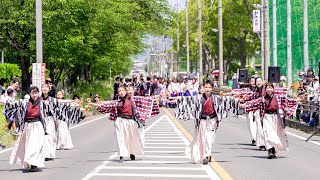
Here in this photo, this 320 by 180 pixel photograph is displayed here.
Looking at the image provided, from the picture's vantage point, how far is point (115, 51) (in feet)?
161

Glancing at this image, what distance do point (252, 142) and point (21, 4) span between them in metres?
17.4

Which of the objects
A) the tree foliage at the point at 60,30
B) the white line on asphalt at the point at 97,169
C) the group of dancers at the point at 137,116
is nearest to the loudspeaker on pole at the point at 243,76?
the tree foliage at the point at 60,30

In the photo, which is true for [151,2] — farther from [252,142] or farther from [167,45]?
[167,45]

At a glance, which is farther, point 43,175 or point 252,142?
point 252,142

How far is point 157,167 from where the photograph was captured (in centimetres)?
1401

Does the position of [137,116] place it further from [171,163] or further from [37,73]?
[37,73]

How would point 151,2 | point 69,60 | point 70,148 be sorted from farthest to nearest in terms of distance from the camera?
1. point 151,2
2. point 69,60
3. point 70,148

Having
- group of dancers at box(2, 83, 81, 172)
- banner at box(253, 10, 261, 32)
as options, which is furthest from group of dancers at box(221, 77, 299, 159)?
banner at box(253, 10, 261, 32)

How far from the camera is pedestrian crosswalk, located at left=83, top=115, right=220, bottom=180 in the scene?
494 inches

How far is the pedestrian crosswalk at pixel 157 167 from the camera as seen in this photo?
41.2 feet

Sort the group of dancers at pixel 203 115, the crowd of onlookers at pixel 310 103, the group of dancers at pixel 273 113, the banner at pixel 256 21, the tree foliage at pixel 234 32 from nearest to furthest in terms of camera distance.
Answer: the group of dancers at pixel 203 115 < the group of dancers at pixel 273 113 < the crowd of onlookers at pixel 310 103 < the banner at pixel 256 21 < the tree foliage at pixel 234 32

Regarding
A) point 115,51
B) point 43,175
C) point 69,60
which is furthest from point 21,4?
point 43,175

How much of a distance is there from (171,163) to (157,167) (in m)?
0.79

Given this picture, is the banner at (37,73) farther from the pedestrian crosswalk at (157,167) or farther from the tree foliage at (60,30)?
the pedestrian crosswalk at (157,167)
